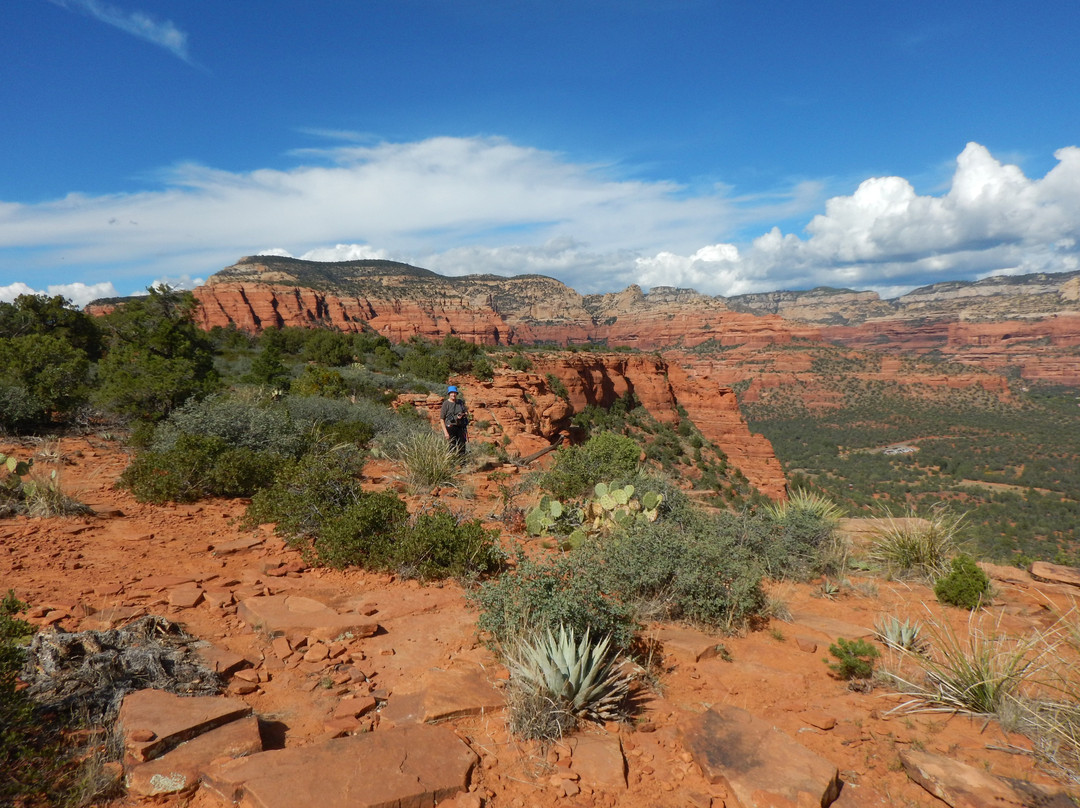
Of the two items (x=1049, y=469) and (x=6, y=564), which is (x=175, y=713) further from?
(x=1049, y=469)

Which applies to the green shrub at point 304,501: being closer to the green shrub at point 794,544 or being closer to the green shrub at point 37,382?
the green shrub at point 794,544

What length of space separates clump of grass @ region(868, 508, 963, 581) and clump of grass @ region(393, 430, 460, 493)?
20.4 feet

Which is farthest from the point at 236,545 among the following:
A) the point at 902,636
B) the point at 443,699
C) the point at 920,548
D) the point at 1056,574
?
the point at 1056,574

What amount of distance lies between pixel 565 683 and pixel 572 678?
0.17ft

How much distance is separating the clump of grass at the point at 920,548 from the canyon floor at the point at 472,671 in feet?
2.14

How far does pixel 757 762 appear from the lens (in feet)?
8.96

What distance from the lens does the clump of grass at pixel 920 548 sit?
672cm

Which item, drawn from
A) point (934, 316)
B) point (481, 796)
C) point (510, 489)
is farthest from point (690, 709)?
point (934, 316)

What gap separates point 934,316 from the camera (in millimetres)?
139125

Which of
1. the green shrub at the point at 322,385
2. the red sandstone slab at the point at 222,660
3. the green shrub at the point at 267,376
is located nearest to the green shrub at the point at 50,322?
the green shrub at the point at 267,376

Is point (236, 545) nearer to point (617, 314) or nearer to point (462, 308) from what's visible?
point (462, 308)

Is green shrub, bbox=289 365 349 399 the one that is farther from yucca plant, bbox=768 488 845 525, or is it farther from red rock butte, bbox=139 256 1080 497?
yucca plant, bbox=768 488 845 525

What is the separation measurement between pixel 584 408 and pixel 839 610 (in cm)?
2793

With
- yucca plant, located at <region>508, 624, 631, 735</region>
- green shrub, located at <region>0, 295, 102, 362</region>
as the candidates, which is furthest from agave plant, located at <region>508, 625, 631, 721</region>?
green shrub, located at <region>0, 295, 102, 362</region>
